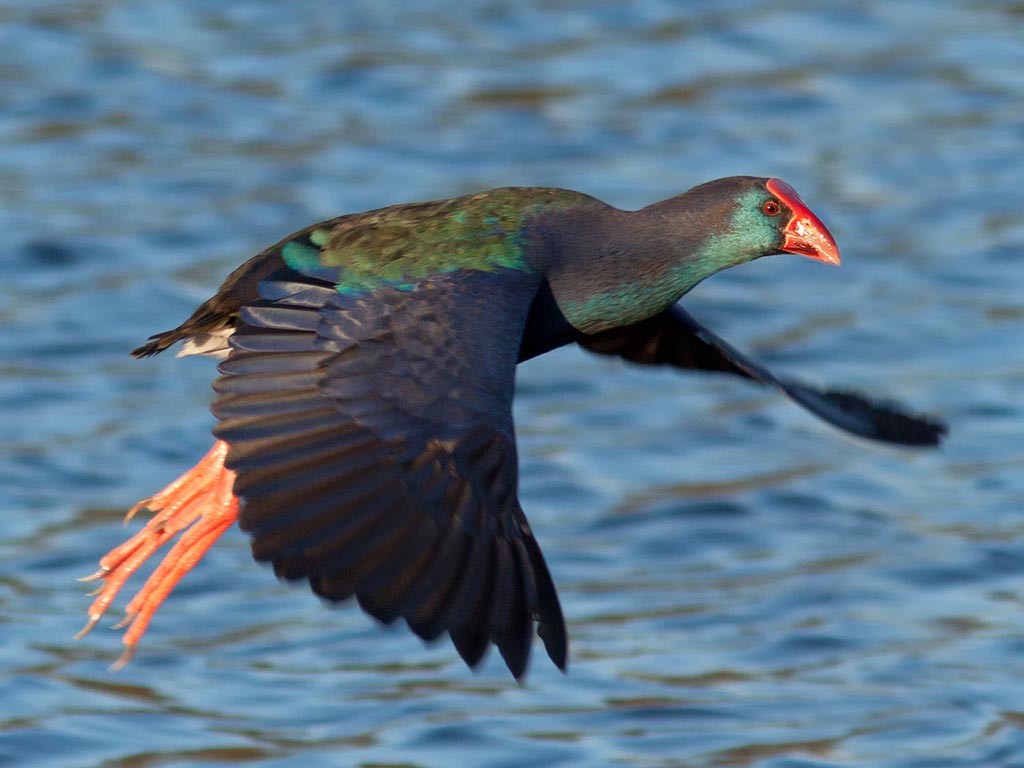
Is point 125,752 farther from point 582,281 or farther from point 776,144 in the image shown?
point 776,144

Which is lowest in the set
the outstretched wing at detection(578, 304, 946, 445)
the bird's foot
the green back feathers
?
the bird's foot

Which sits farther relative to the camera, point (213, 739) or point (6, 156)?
point (6, 156)

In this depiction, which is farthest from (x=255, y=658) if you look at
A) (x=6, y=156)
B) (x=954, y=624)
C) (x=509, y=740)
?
(x=6, y=156)

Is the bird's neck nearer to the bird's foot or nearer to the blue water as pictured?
the bird's foot

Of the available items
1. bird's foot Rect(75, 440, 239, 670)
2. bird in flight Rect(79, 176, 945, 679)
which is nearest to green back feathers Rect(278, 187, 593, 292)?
bird in flight Rect(79, 176, 945, 679)

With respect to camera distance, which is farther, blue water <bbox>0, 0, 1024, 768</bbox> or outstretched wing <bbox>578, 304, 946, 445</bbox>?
blue water <bbox>0, 0, 1024, 768</bbox>

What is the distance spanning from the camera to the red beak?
6.61 m

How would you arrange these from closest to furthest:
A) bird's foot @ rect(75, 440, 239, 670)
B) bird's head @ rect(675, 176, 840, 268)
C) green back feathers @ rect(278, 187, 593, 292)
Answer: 1. green back feathers @ rect(278, 187, 593, 292)
2. bird's head @ rect(675, 176, 840, 268)
3. bird's foot @ rect(75, 440, 239, 670)

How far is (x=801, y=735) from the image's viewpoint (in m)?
7.91

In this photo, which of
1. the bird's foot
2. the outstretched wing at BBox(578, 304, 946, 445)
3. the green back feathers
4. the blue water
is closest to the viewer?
the green back feathers

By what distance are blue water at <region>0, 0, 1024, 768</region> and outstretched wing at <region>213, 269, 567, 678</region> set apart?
224 centimetres

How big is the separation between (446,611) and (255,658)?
305 cm

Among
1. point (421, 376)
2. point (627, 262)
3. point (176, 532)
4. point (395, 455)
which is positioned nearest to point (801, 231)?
point (627, 262)

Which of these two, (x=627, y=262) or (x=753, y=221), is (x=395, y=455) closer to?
(x=627, y=262)
